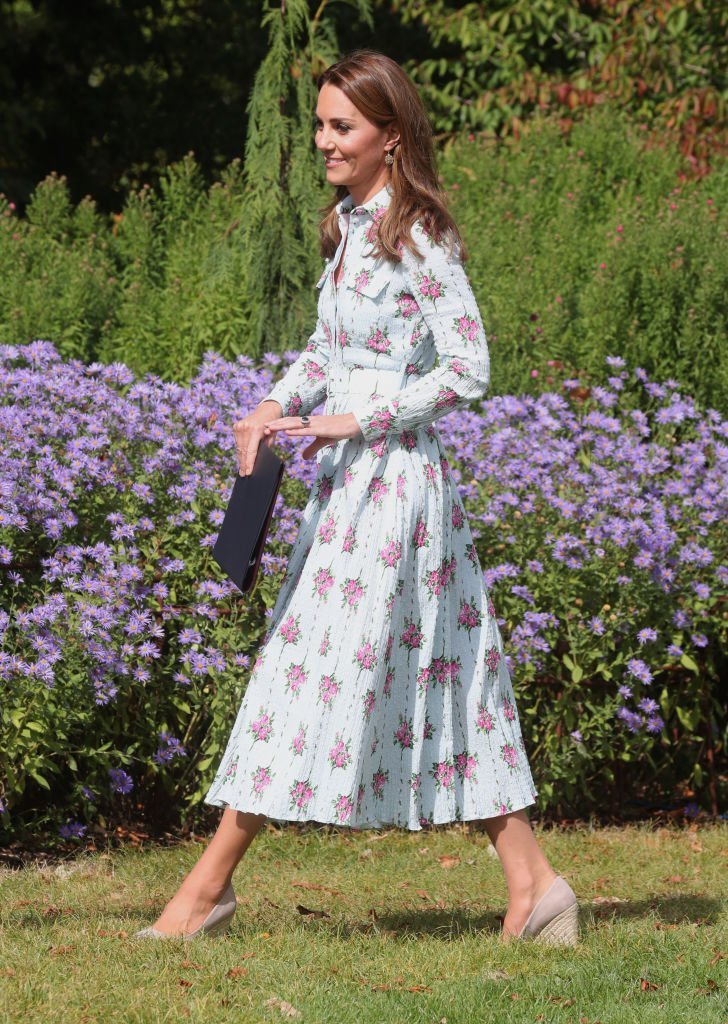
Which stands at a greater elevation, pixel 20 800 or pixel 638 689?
pixel 638 689

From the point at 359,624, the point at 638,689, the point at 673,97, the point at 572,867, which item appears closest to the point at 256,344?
the point at 638,689

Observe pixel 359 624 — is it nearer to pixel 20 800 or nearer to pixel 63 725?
pixel 63 725

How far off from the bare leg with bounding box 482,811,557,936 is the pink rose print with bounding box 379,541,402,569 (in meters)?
0.66

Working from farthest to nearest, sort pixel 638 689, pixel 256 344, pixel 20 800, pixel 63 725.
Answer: pixel 256 344, pixel 638 689, pixel 20 800, pixel 63 725

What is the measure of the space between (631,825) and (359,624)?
214cm

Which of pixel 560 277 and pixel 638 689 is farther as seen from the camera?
pixel 560 277

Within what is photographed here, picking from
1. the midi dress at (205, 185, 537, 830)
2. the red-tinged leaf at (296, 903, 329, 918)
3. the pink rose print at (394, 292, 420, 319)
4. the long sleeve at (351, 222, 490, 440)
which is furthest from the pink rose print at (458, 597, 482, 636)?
the red-tinged leaf at (296, 903, 329, 918)

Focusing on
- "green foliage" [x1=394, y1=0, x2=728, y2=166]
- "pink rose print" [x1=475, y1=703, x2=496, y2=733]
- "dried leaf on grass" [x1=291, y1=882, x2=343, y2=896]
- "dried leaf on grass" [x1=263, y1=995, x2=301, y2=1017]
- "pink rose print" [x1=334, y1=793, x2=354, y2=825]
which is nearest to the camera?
"dried leaf on grass" [x1=263, y1=995, x2=301, y2=1017]

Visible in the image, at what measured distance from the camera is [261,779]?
3170 millimetres

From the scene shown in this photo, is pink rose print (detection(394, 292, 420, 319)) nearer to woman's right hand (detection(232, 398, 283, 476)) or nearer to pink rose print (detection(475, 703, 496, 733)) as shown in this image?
woman's right hand (detection(232, 398, 283, 476))

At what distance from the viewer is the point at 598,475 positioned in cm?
486

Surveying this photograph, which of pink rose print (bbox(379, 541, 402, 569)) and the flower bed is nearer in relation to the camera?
pink rose print (bbox(379, 541, 402, 569))

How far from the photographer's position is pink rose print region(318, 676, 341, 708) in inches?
125

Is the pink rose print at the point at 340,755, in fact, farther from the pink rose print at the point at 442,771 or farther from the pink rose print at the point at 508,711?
the pink rose print at the point at 508,711
